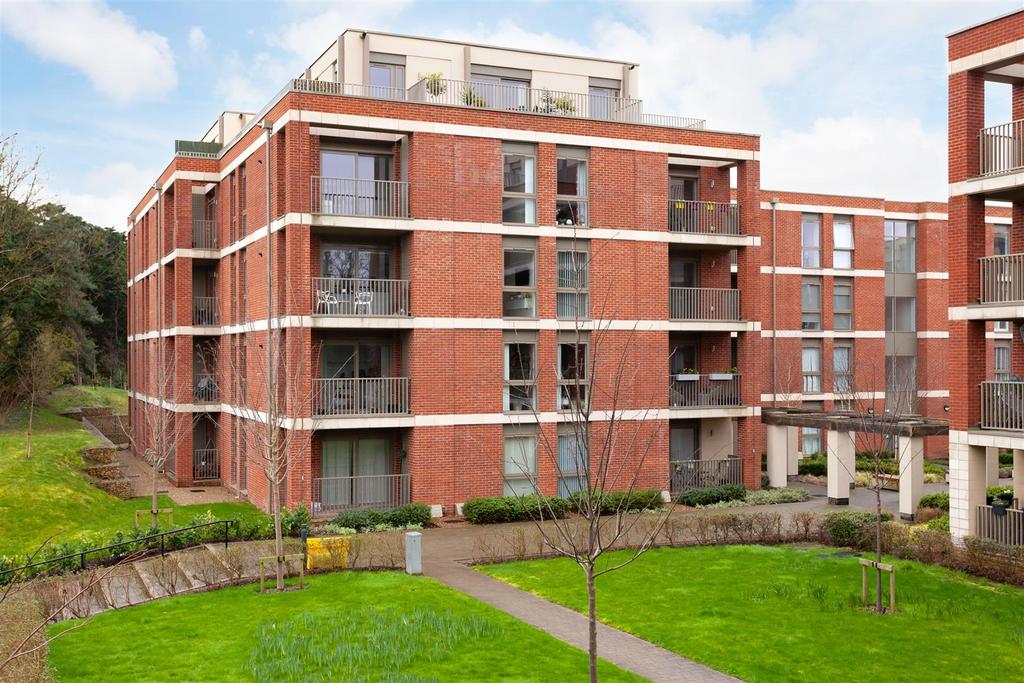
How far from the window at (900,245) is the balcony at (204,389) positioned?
2965cm

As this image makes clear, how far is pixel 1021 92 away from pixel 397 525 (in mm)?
19253

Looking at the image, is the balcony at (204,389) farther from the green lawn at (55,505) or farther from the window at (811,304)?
the window at (811,304)

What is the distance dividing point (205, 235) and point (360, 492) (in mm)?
14126

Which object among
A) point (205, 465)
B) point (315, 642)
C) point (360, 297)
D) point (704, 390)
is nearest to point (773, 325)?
point (704, 390)

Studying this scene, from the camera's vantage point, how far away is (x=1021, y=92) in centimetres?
2458

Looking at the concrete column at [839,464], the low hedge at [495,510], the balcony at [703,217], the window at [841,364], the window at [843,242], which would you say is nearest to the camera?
the low hedge at [495,510]

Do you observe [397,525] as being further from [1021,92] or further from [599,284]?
[1021,92]

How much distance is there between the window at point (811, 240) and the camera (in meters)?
42.6

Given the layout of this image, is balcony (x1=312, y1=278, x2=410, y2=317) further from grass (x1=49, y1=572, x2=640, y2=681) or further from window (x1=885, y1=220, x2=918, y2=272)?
window (x1=885, y1=220, x2=918, y2=272)

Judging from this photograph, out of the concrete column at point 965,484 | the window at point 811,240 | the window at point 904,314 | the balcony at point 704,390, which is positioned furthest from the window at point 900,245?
the concrete column at point 965,484

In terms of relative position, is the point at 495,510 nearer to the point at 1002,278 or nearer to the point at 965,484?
the point at 965,484

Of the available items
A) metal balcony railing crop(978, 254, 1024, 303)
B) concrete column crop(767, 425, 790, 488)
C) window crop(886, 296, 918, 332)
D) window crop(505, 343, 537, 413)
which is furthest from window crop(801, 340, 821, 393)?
metal balcony railing crop(978, 254, 1024, 303)

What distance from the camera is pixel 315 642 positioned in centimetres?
1526

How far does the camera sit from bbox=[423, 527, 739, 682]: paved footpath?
14.3 meters
